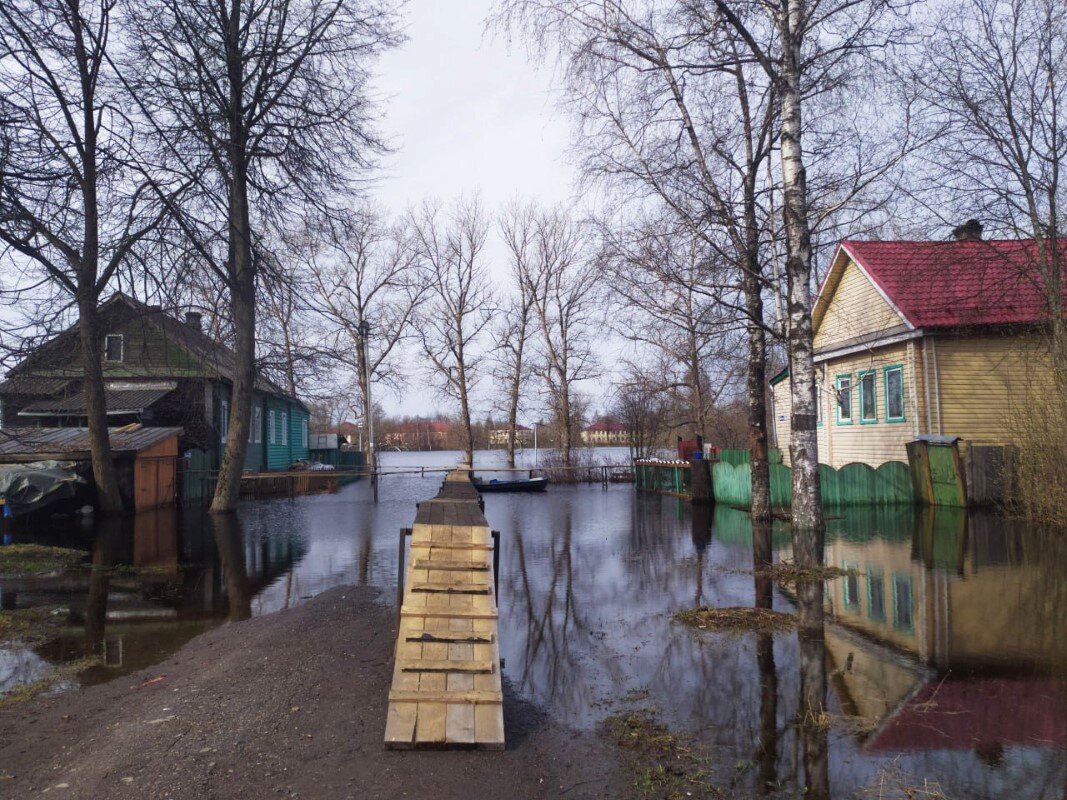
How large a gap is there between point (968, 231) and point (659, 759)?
50.6 feet

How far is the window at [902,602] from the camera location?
7.43m

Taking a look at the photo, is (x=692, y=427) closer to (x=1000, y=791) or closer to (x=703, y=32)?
(x=703, y=32)

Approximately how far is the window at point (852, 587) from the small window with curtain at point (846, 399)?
502 inches

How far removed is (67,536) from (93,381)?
4461mm

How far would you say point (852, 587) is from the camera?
9141 millimetres

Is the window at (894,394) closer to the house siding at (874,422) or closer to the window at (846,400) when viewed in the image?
the house siding at (874,422)

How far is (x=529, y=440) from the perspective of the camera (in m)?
55.3

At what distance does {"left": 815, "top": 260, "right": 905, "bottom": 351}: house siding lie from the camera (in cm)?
2030

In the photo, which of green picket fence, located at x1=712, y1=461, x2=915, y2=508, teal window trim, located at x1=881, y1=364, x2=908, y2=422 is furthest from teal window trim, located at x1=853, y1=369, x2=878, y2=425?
green picket fence, located at x1=712, y1=461, x2=915, y2=508

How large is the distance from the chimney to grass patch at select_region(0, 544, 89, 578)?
16782 millimetres

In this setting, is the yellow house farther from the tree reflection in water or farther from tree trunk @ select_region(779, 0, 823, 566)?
the tree reflection in water

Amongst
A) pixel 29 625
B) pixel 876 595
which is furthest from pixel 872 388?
pixel 29 625

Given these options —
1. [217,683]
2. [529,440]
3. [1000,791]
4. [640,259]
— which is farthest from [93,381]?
[529,440]

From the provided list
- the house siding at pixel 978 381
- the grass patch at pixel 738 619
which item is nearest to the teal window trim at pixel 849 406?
the house siding at pixel 978 381
